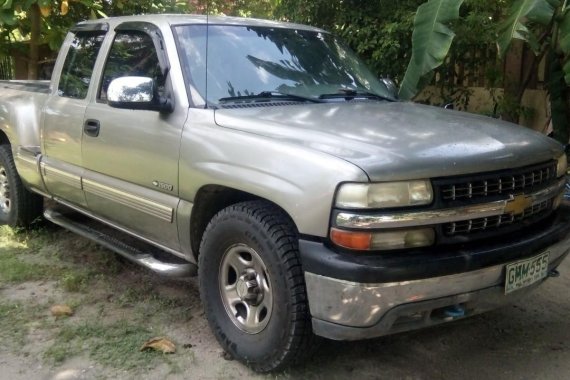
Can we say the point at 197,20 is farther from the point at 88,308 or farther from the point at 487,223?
the point at 487,223

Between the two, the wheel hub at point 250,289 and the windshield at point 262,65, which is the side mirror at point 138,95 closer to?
the windshield at point 262,65

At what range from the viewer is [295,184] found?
9.25ft

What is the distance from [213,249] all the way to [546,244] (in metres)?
1.73

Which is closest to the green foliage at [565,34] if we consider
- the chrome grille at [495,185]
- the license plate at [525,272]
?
the chrome grille at [495,185]

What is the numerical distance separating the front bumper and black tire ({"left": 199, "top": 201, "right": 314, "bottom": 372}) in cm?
13

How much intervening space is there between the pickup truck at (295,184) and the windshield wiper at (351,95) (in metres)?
0.02

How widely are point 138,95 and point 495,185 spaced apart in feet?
6.73

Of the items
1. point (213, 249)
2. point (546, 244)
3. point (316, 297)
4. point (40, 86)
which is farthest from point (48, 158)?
point (546, 244)

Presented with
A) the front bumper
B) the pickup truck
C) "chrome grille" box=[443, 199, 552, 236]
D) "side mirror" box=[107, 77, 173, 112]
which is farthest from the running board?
"chrome grille" box=[443, 199, 552, 236]

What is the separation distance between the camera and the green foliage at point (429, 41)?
484cm

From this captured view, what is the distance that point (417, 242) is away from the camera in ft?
9.04

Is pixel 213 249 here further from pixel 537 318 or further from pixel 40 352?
pixel 537 318

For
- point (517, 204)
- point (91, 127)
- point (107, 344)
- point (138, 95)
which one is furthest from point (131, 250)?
point (517, 204)

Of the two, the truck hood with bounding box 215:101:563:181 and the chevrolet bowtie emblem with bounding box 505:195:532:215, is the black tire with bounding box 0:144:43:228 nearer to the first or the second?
the truck hood with bounding box 215:101:563:181
